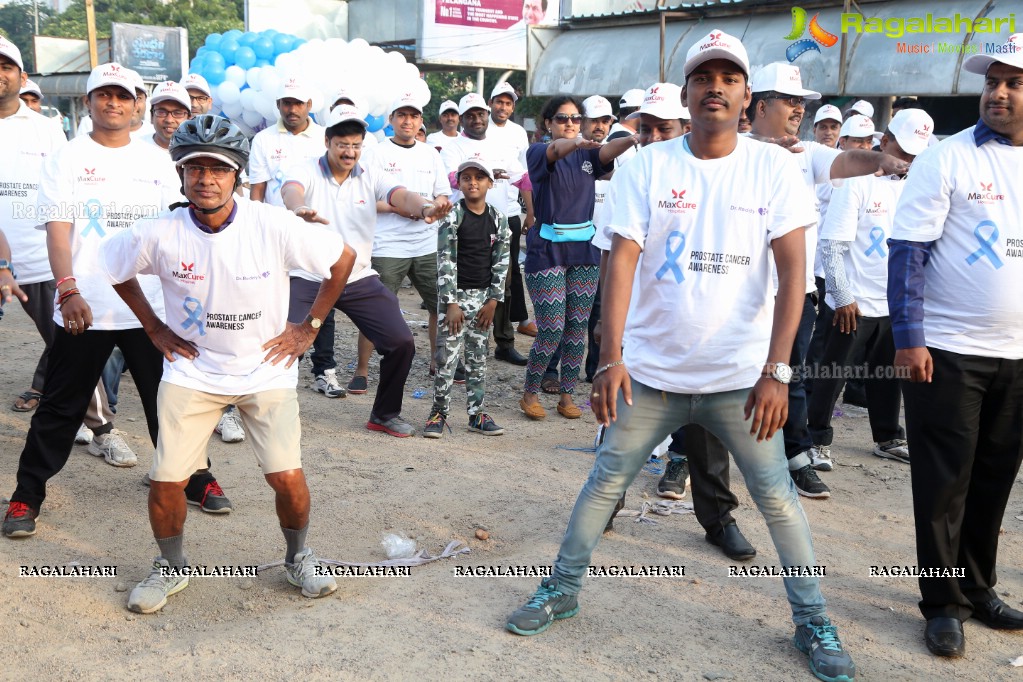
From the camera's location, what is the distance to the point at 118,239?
394 centimetres

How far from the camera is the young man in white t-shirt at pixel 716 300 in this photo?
3438 millimetres

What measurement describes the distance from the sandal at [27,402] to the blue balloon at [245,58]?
10.2 metres

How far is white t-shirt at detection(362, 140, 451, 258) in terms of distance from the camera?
7816 mm

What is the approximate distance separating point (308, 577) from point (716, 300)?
210 centimetres

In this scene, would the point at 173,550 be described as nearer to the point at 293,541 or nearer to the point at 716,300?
the point at 293,541

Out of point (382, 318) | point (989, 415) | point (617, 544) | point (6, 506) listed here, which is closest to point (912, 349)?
point (989, 415)

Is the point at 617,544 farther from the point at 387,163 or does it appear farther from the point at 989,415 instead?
the point at 387,163

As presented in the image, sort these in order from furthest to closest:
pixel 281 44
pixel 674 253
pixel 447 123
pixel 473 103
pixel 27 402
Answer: pixel 281 44 < pixel 447 123 < pixel 473 103 < pixel 27 402 < pixel 674 253

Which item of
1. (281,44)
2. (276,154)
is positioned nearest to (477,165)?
(276,154)

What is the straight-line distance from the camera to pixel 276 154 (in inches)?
302

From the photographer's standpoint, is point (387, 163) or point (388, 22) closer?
point (387, 163)

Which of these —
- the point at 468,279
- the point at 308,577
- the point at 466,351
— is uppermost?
the point at 468,279

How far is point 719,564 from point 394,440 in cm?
268

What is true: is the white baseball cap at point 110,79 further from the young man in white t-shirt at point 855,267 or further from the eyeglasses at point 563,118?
the young man in white t-shirt at point 855,267
